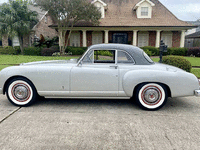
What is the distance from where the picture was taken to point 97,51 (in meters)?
4.00

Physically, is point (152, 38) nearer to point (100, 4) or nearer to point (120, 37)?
point (120, 37)

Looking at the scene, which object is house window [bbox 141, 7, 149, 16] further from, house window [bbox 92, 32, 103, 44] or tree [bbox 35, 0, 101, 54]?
tree [bbox 35, 0, 101, 54]

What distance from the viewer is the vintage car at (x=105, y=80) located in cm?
363

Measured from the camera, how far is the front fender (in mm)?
3586

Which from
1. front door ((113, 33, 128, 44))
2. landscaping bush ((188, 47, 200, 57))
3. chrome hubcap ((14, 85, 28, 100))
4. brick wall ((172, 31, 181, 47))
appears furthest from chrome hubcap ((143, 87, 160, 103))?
brick wall ((172, 31, 181, 47))

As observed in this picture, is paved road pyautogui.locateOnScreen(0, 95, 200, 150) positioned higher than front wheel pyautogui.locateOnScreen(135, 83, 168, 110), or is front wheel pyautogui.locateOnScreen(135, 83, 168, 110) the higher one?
front wheel pyautogui.locateOnScreen(135, 83, 168, 110)

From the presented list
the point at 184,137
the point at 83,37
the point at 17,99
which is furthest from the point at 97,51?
the point at 83,37

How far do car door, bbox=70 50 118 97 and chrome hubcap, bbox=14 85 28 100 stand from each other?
3.43 ft

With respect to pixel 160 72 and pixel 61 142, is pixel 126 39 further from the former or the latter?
pixel 61 142

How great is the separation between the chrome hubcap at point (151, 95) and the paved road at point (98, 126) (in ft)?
0.89

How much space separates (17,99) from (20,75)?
22.3 inches

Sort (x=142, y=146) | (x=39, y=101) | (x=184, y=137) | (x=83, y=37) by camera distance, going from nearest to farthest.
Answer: (x=142, y=146) → (x=184, y=137) → (x=39, y=101) → (x=83, y=37)

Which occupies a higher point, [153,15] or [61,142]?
[153,15]

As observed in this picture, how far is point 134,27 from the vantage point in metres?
19.1
